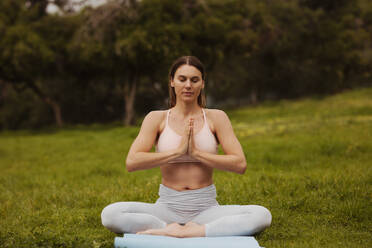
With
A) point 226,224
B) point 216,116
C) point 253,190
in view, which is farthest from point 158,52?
point 226,224

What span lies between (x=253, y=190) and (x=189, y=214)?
92.0 inches

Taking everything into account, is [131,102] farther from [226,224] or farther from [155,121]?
[226,224]

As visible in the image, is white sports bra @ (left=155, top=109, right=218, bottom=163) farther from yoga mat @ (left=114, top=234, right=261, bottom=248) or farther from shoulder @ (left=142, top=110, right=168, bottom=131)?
yoga mat @ (left=114, top=234, right=261, bottom=248)

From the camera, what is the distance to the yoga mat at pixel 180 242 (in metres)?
3.68

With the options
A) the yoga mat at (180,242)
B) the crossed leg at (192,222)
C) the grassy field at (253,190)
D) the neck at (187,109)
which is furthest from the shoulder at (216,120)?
the grassy field at (253,190)

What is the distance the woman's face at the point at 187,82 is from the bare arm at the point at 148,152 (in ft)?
1.06

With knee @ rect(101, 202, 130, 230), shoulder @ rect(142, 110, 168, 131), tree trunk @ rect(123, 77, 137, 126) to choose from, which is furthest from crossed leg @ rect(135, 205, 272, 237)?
tree trunk @ rect(123, 77, 137, 126)

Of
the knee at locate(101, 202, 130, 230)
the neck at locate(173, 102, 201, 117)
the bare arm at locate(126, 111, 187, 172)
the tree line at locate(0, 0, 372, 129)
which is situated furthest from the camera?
the tree line at locate(0, 0, 372, 129)

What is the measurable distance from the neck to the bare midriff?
523 mm

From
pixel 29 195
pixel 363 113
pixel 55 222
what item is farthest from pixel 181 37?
pixel 55 222

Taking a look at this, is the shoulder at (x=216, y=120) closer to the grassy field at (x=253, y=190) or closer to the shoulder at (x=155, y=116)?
the shoulder at (x=155, y=116)

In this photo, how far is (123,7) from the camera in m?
18.6

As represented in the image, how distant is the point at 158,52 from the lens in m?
18.9

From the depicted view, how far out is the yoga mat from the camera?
145 inches
